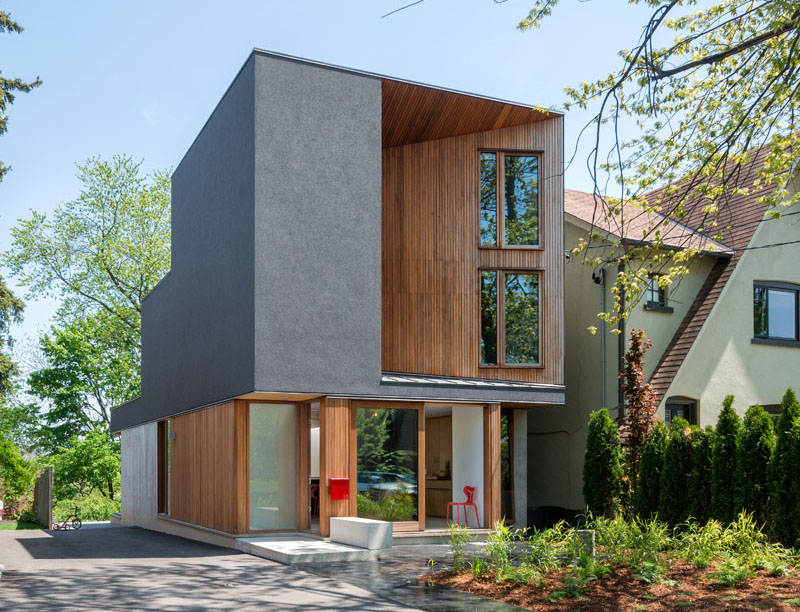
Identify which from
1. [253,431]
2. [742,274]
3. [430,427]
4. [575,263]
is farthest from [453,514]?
[742,274]

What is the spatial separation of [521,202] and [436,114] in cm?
269

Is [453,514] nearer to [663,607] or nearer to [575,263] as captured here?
[575,263]

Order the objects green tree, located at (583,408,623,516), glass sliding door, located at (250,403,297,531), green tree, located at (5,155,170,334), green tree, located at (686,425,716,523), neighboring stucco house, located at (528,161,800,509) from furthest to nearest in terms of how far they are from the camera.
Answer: green tree, located at (5,155,170,334) → neighboring stucco house, located at (528,161,800,509) → green tree, located at (583,408,623,516) → glass sliding door, located at (250,403,297,531) → green tree, located at (686,425,716,523)

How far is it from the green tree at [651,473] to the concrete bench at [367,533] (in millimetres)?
5105

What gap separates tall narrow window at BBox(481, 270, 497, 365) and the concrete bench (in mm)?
5267

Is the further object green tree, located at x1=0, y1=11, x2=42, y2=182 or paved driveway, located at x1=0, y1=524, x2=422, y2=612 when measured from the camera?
green tree, located at x1=0, y1=11, x2=42, y2=182

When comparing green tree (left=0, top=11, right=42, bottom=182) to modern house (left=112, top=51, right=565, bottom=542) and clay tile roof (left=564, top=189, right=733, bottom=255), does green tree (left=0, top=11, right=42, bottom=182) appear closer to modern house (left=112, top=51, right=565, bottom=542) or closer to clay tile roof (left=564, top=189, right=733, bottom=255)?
modern house (left=112, top=51, right=565, bottom=542)

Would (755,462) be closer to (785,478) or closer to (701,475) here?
(785,478)

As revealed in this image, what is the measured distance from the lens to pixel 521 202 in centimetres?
1798

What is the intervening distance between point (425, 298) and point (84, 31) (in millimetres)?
12380

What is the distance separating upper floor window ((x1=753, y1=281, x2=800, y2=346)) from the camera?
772 inches

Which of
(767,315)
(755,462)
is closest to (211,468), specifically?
(755,462)

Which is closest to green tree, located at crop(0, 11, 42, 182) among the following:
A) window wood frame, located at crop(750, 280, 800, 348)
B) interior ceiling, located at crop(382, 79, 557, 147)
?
interior ceiling, located at crop(382, 79, 557, 147)

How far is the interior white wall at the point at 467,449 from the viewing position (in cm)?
1664
